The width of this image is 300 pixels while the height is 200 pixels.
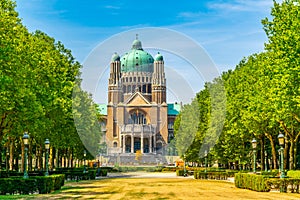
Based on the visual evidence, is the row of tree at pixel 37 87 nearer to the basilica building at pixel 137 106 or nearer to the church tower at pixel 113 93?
the basilica building at pixel 137 106

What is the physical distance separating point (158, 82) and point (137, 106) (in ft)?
33.4

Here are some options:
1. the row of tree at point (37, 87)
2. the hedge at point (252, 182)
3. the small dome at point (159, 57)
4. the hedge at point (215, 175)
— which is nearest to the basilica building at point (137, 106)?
the small dome at point (159, 57)

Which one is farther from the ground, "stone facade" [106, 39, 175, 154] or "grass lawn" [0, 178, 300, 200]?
"stone facade" [106, 39, 175, 154]

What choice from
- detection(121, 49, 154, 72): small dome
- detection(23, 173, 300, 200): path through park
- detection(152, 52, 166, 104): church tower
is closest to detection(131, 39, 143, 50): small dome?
detection(121, 49, 154, 72): small dome

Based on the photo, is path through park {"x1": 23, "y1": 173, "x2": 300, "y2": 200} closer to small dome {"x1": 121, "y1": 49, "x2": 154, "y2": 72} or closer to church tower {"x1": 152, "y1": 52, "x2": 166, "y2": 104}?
church tower {"x1": 152, "y1": 52, "x2": 166, "y2": 104}

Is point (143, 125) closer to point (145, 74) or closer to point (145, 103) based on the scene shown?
point (145, 103)

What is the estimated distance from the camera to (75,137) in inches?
2325

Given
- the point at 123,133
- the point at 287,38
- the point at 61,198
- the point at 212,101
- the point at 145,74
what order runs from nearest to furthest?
1. the point at 61,198
2. the point at 287,38
3. the point at 212,101
4. the point at 123,133
5. the point at 145,74

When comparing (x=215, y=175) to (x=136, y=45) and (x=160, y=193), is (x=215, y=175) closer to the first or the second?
(x=160, y=193)

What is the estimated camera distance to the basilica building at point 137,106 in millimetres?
160375

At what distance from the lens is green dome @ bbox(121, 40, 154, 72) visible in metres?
175

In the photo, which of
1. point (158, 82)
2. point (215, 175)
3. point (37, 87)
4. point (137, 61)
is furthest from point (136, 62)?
point (37, 87)

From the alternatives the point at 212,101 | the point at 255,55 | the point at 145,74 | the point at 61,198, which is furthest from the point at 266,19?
the point at 145,74

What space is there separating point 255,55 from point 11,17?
30178 millimetres
